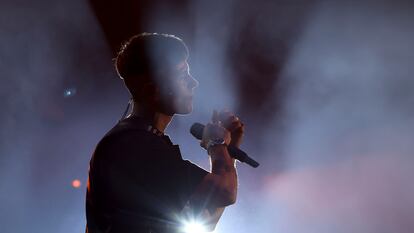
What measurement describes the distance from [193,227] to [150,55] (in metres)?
0.81

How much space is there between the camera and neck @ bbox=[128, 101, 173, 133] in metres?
2.02

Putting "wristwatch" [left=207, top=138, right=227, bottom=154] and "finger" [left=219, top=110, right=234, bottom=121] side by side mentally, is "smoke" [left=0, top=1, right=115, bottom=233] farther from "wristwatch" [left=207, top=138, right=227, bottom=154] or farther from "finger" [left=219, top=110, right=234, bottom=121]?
"wristwatch" [left=207, top=138, right=227, bottom=154]

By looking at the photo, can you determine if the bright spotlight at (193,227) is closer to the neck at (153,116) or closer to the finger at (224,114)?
the neck at (153,116)

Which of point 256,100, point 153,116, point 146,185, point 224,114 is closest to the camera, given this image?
point 146,185

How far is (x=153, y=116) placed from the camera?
2037 millimetres

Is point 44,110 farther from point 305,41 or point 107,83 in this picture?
point 305,41

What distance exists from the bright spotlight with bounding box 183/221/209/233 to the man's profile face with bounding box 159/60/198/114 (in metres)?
0.54

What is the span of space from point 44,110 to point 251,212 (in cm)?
289

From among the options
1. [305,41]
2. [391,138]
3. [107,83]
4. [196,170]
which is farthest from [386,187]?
[196,170]

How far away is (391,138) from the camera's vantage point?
514cm

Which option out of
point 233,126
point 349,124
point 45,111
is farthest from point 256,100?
point 233,126

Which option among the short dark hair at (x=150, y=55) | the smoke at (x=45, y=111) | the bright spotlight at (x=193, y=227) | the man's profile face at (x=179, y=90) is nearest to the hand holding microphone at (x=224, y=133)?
the man's profile face at (x=179, y=90)

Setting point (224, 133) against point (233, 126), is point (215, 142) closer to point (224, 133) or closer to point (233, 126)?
point (224, 133)

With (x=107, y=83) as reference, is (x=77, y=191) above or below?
below
